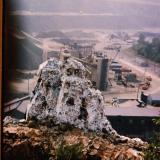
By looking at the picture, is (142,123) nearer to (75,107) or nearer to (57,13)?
(75,107)

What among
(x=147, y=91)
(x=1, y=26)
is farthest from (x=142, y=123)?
(x=1, y=26)

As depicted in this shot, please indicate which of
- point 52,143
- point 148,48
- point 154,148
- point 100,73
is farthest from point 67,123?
point 148,48

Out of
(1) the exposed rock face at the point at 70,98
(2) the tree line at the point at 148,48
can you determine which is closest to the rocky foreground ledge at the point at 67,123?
(1) the exposed rock face at the point at 70,98

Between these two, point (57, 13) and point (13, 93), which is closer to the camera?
point (57, 13)

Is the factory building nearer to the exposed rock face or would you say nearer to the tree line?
the exposed rock face

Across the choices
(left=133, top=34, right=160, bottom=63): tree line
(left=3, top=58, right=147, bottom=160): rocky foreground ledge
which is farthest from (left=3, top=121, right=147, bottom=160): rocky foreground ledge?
(left=133, top=34, right=160, bottom=63): tree line

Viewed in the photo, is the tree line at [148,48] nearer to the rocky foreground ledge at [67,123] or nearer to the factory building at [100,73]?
the factory building at [100,73]

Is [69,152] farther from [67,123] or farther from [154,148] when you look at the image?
[154,148]
